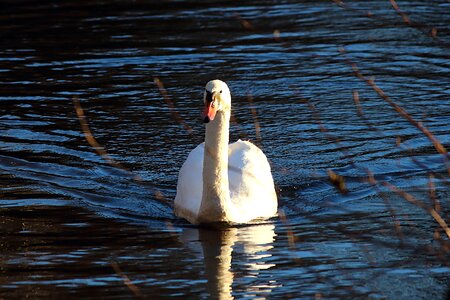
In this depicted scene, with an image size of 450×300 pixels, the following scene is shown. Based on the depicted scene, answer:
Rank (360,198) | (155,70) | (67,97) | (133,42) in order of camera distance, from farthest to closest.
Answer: (133,42) → (155,70) → (67,97) → (360,198)

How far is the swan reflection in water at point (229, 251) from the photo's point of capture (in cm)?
836

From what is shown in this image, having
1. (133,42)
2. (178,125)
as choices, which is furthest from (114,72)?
(178,125)

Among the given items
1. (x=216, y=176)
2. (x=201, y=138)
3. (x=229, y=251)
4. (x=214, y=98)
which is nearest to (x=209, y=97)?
(x=214, y=98)

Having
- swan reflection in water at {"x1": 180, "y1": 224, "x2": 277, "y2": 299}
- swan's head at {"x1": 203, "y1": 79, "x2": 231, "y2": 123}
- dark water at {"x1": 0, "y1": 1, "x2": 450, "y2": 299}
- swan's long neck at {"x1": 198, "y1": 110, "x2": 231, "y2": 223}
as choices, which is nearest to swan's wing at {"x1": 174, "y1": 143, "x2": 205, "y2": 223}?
dark water at {"x1": 0, "y1": 1, "x2": 450, "y2": 299}

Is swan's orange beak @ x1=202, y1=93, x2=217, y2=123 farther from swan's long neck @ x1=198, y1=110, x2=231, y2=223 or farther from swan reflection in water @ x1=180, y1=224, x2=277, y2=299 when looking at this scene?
swan reflection in water @ x1=180, y1=224, x2=277, y2=299

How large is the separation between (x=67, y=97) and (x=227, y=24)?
5054 mm

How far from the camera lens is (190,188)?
11.0 metres

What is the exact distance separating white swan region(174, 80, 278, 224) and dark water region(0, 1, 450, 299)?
23cm

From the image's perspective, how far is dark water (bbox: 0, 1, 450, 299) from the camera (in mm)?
8586

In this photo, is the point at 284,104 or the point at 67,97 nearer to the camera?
the point at 284,104

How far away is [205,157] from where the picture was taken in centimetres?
1052

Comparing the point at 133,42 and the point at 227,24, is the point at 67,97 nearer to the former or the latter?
the point at 133,42

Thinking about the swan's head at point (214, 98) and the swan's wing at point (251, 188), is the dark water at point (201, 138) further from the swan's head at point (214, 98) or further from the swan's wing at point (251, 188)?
the swan's head at point (214, 98)

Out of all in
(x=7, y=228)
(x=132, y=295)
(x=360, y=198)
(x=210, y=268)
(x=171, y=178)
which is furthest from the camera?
(x=171, y=178)
